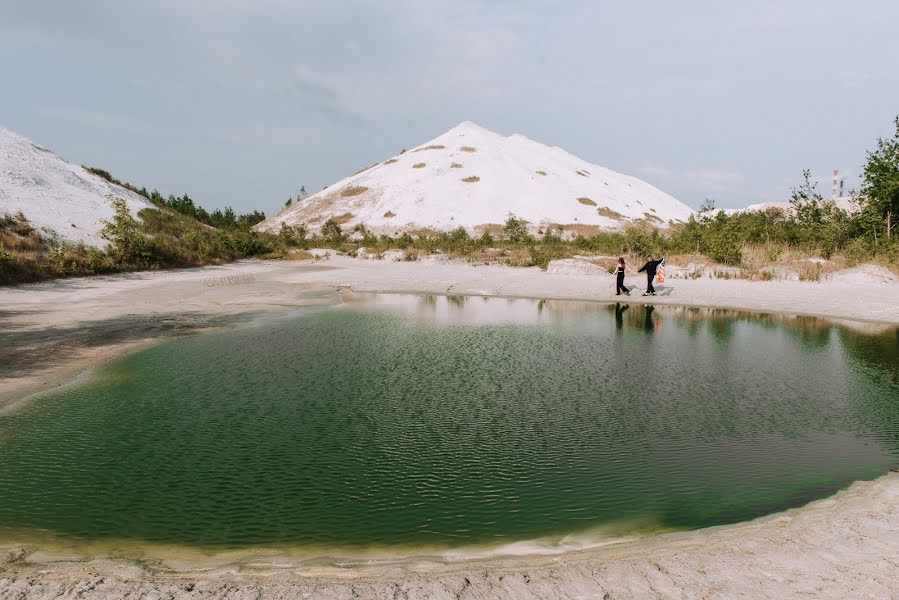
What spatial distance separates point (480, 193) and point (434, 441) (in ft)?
250

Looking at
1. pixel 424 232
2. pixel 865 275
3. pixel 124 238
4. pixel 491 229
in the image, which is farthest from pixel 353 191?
pixel 865 275

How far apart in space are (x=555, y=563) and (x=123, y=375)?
1184 cm

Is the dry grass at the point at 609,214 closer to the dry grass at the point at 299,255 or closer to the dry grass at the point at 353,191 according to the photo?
the dry grass at the point at 353,191

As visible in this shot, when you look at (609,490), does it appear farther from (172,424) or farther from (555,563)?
(172,424)

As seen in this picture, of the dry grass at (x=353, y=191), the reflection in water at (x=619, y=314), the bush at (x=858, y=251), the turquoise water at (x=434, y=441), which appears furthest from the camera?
the dry grass at (x=353, y=191)

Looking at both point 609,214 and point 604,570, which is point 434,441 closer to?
point 604,570

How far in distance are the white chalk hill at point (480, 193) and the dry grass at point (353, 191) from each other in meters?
0.23

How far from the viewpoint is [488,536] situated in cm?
618

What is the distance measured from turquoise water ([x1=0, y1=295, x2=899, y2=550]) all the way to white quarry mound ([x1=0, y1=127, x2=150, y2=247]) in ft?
80.6

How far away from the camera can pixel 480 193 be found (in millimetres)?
82562

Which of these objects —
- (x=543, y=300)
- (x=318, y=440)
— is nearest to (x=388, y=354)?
(x=318, y=440)

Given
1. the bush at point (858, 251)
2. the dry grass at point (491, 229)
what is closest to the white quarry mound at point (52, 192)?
the dry grass at point (491, 229)

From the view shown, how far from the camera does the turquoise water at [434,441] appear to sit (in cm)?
661

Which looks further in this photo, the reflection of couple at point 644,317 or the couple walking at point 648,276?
the couple walking at point 648,276
